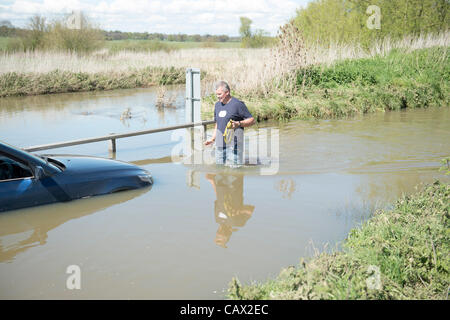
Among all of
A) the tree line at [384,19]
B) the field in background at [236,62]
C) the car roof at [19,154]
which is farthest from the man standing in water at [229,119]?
the tree line at [384,19]

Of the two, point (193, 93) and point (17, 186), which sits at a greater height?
point (193, 93)

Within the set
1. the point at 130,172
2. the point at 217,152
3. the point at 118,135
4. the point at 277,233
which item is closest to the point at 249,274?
the point at 277,233

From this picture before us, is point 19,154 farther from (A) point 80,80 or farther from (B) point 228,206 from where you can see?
(A) point 80,80

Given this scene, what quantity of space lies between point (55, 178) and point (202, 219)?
212 centimetres

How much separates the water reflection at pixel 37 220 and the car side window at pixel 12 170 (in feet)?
2.01

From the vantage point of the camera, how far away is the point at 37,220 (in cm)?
650

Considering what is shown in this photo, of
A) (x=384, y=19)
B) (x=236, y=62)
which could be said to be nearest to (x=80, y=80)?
(x=236, y=62)

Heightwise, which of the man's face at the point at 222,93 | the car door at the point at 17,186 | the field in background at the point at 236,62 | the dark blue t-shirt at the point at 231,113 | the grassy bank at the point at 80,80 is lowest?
the car door at the point at 17,186

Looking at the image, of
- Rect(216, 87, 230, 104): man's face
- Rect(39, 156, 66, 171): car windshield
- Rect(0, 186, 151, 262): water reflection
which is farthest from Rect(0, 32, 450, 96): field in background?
Rect(39, 156, 66, 171): car windshield

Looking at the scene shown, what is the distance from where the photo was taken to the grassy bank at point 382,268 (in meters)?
3.94

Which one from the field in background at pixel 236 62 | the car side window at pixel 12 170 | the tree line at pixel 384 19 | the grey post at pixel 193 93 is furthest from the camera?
the tree line at pixel 384 19

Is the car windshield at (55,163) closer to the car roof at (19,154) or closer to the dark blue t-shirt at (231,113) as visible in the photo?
the car roof at (19,154)
